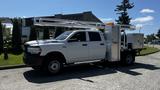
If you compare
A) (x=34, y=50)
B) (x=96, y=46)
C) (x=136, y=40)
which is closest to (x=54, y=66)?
(x=34, y=50)

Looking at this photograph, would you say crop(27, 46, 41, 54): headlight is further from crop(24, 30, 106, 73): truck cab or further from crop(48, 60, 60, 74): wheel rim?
crop(48, 60, 60, 74): wheel rim

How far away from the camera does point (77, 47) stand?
36.4ft

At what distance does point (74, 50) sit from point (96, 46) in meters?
1.40

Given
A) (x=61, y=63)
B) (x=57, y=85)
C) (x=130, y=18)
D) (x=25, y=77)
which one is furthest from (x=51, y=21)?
(x=130, y=18)

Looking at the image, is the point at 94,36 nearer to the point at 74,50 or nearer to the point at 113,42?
the point at 113,42

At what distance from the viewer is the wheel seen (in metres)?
10.2

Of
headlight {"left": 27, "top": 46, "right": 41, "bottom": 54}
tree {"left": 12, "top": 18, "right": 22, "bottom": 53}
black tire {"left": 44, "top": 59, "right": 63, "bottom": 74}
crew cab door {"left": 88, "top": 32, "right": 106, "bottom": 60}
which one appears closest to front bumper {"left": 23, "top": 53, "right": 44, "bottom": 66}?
headlight {"left": 27, "top": 46, "right": 41, "bottom": 54}

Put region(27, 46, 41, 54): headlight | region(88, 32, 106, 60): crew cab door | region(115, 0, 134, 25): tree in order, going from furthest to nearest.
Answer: region(115, 0, 134, 25): tree < region(88, 32, 106, 60): crew cab door < region(27, 46, 41, 54): headlight

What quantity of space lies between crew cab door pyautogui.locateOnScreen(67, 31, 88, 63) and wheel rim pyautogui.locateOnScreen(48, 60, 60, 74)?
0.70 meters

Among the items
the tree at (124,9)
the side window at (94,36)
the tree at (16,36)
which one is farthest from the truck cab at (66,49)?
the tree at (124,9)

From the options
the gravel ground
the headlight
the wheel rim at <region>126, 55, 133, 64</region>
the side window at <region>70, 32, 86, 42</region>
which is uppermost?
the side window at <region>70, 32, 86, 42</region>

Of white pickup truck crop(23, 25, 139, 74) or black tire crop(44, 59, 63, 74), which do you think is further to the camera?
black tire crop(44, 59, 63, 74)

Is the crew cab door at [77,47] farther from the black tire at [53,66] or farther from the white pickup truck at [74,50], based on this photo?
the black tire at [53,66]

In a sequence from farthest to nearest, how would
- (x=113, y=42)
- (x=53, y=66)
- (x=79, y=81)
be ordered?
(x=113, y=42)
(x=53, y=66)
(x=79, y=81)
